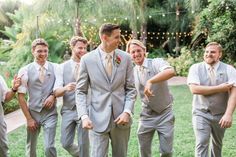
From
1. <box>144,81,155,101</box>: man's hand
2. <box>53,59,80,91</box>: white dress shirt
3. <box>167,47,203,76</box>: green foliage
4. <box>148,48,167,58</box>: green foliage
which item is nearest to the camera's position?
<box>144,81,155,101</box>: man's hand

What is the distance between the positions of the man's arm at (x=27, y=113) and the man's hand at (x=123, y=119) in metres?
1.30

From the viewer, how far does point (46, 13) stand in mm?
19047

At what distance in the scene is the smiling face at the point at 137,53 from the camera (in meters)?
4.55

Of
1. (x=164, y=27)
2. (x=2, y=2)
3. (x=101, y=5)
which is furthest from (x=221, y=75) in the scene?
(x=2, y=2)

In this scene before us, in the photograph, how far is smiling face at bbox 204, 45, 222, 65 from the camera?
454 centimetres

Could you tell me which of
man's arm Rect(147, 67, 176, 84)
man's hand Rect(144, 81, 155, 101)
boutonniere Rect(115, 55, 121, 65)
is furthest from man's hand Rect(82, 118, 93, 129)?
man's arm Rect(147, 67, 176, 84)

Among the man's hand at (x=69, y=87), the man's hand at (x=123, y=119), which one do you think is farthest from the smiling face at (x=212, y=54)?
the man's hand at (x=69, y=87)

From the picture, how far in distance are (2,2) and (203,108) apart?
25901mm

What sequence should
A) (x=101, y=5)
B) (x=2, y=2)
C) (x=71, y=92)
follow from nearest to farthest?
(x=71, y=92), (x=101, y=5), (x=2, y=2)

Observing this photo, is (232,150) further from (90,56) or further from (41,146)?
(90,56)

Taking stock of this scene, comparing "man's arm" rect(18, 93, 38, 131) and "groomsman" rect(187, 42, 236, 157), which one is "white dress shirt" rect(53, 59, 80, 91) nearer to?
"man's arm" rect(18, 93, 38, 131)

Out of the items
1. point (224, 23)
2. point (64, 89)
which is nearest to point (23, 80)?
point (64, 89)

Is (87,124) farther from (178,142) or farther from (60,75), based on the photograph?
(178,142)

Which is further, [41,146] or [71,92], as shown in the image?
[41,146]
